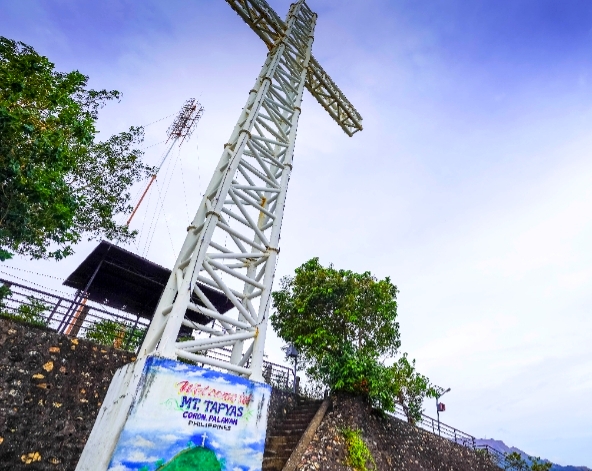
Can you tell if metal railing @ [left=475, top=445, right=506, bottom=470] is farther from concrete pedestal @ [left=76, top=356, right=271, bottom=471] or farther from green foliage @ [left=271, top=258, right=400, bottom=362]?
concrete pedestal @ [left=76, top=356, right=271, bottom=471]

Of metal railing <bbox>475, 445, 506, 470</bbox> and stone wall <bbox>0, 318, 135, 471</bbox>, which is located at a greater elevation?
metal railing <bbox>475, 445, 506, 470</bbox>

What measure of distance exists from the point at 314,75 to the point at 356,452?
10755mm

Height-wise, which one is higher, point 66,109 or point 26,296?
point 66,109

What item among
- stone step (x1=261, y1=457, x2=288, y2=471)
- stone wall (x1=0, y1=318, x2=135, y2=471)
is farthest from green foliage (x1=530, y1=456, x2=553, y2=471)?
stone wall (x1=0, y1=318, x2=135, y2=471)

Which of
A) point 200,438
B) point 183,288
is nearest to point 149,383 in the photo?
point 200,438

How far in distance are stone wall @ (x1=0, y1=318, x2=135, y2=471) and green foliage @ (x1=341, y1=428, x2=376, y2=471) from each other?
5.44 metres

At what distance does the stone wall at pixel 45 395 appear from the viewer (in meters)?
5.10

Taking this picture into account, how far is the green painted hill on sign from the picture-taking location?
113 inches

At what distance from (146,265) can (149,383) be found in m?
7.60

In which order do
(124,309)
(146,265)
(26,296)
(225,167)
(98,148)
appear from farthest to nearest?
(124,309) → (98,148) → (146,265) → (26,296) → (225,167)

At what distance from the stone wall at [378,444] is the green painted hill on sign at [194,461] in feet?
14.4

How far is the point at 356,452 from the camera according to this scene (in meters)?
7.48

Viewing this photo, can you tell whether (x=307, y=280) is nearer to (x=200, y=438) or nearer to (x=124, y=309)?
(x=124, y=309)

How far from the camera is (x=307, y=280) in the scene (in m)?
13.4
